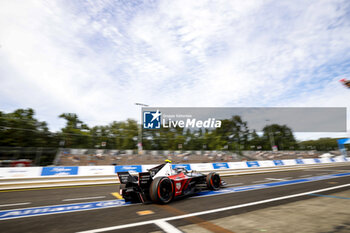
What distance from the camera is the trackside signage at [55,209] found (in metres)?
4.76

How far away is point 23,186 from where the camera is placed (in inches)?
383

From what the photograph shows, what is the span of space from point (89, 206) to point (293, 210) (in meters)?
5.58

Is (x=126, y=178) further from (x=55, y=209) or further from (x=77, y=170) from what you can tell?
(x=77, y=170)

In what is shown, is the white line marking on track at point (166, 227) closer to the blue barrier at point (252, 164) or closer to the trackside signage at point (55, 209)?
the trackside signage at point (55, 209)

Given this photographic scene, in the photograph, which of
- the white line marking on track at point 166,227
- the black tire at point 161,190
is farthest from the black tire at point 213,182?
the white line marking on track at point 166,227

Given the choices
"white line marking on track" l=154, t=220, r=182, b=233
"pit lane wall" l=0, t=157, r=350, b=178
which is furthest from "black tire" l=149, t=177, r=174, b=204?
"pit lane wall" l=0, t=157, r=350, b=178

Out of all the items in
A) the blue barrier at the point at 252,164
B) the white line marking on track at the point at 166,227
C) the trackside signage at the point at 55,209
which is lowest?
the white line marking on track at the point at 166,227

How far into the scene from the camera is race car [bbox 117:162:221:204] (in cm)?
565

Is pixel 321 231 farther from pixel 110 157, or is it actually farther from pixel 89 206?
pixel 110 157

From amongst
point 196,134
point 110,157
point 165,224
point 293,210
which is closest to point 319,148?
point 196,134

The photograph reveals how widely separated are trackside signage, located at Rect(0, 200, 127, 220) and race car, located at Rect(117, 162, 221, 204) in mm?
525

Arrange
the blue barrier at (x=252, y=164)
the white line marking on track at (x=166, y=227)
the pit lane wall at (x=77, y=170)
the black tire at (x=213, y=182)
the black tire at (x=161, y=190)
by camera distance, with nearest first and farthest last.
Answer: the white line marking on track at (x=166, y=227), the black tire at (x=161, y=190), the black tire at (x=213, y=182), the pit lane wall at (x=77, y=170), the blue barrier at (x=252, y=164)

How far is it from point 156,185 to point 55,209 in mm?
2840

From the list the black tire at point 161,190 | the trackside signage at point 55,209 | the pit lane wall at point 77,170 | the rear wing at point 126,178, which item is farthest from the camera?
the pit lane wall at point 77,170
